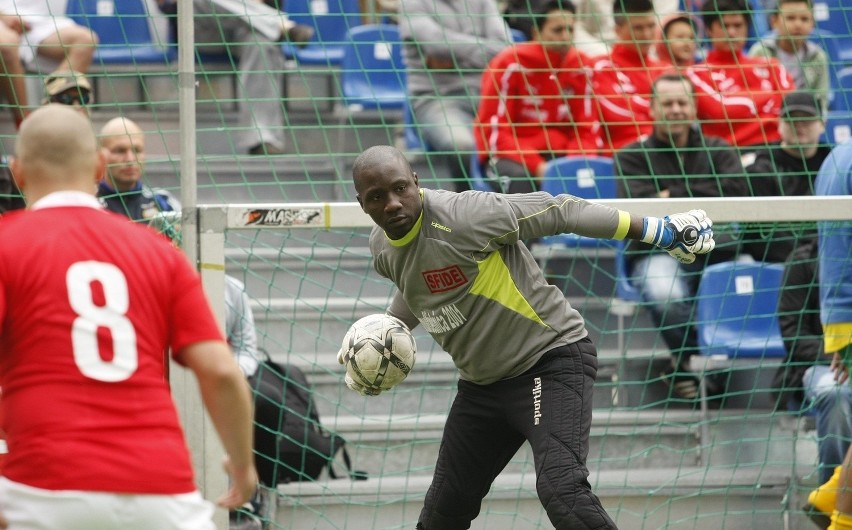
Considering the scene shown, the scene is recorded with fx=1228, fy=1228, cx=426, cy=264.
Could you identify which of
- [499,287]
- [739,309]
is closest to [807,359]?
[739,309]

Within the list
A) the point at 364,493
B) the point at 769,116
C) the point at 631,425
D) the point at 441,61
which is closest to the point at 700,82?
the point at 769,116

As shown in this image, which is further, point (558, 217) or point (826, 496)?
point (826, 496)

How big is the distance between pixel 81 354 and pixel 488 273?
1902 mm

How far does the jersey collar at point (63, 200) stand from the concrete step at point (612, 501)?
3201 mm

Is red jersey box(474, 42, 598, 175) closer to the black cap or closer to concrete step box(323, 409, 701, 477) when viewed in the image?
the black cap

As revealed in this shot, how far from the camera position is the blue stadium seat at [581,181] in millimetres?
7082

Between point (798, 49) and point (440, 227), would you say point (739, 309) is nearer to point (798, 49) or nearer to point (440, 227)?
point (798, 49)

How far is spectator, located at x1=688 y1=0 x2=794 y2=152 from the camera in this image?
25.6ft

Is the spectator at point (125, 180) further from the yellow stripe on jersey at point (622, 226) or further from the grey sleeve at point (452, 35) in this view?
the yellow stripe on jersey at point (622, 226)

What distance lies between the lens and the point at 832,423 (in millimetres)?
5746

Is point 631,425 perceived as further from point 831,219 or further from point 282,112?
point 282,112

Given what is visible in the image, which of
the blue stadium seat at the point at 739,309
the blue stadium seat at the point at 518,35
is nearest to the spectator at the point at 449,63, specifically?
A: the blue stadium seat at the point at 518,35

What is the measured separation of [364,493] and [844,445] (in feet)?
7.50

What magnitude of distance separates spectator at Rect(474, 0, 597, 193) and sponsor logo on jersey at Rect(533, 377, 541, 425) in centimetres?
272
